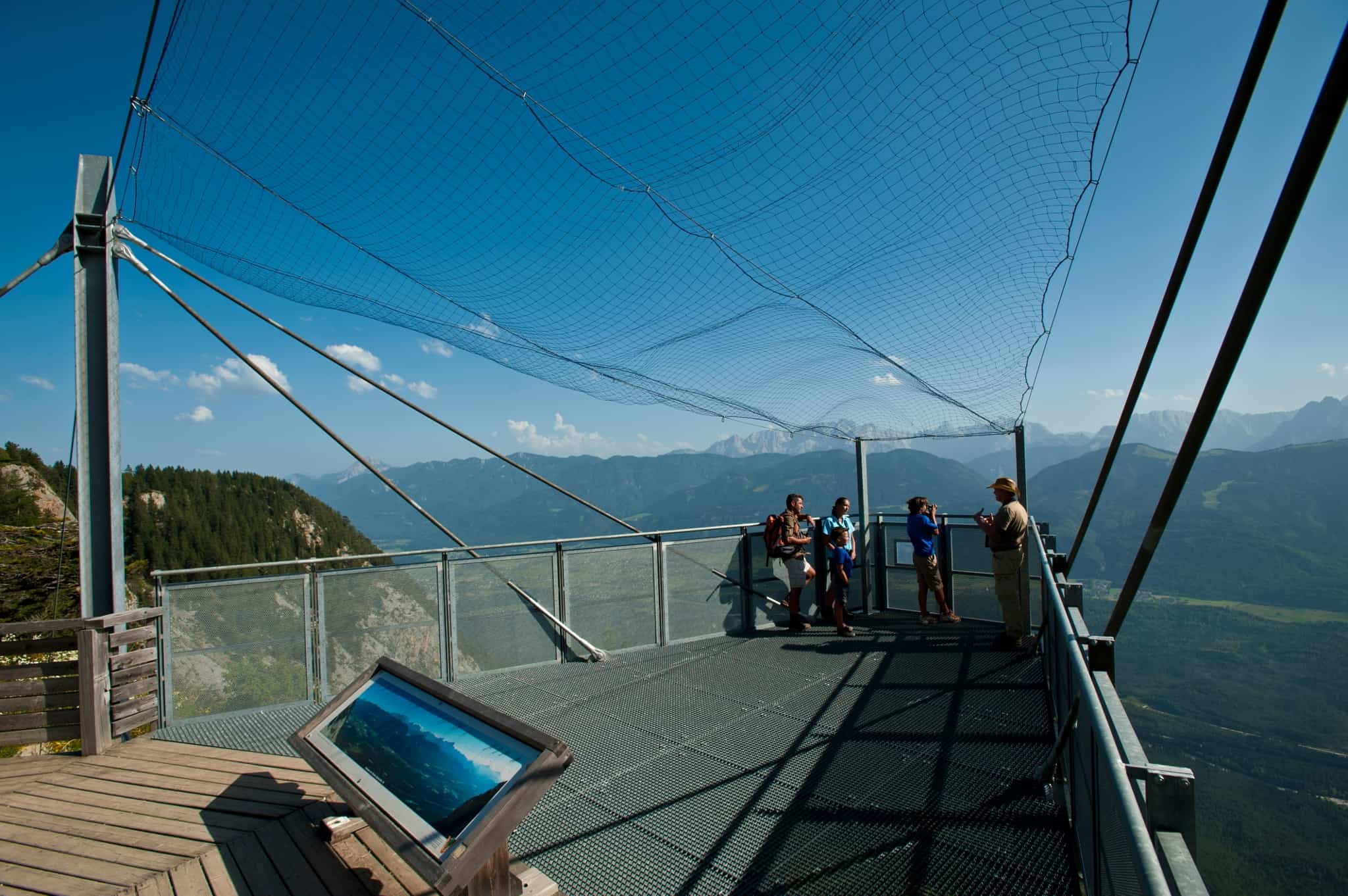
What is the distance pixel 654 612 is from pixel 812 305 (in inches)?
157

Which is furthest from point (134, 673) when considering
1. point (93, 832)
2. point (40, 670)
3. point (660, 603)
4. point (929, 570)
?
point (929, 570)

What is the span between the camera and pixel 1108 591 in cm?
9088

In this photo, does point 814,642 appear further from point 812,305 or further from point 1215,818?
point 1215,818

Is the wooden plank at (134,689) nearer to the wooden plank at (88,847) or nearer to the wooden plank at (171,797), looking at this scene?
the wooden plank at (171,797)

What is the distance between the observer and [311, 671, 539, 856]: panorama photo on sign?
8.31 feet

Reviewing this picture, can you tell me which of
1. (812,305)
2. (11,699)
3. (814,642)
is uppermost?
(812,305)

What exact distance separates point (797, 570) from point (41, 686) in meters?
7.03

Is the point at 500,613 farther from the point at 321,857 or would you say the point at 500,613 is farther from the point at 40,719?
the point at 321,857

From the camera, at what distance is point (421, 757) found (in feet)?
9.52

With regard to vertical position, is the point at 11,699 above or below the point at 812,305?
below

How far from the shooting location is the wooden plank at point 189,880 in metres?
2.94

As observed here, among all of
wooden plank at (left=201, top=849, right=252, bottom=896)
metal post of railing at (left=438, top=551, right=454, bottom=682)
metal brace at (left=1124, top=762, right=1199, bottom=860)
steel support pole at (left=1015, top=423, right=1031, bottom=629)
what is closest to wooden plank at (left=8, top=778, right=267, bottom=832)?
wooden plank at (left=201, top=849, right=252, bottom=896)

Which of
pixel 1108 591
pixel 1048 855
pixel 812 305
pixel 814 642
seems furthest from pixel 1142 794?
pixel 1108 591

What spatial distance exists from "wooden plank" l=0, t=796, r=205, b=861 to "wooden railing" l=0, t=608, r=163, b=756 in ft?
3.32
